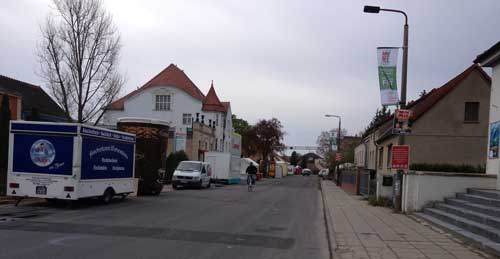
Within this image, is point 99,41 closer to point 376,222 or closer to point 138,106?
point 376,222

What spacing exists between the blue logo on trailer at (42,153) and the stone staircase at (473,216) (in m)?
11.7

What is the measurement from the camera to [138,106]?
67438 millimetres

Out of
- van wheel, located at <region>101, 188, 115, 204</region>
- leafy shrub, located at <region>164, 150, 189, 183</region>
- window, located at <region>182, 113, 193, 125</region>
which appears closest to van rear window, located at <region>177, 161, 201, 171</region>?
leafy shrub, located at <region>164, 150, 189, 183</region>

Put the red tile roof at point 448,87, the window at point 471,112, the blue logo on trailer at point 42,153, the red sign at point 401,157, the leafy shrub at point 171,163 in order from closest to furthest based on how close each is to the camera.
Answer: the blue logo on trailer at point 42,153, the red sign at point 401,157, the red tile roof at point 448,87, the window at point 471,112, the leafy shrub at point 171,163

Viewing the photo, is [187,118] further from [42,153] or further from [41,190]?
[41,190]

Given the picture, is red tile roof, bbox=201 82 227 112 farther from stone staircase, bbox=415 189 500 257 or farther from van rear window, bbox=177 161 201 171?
stone staircase, bbox=415 189 500 257

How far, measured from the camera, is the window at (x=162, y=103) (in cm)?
6719

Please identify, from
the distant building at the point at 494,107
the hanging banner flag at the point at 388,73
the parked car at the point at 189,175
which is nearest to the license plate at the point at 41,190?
the hanging banner flag at the point at 388,73

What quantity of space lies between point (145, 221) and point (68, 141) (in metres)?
4.62

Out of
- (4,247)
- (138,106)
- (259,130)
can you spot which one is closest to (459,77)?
(4,247)

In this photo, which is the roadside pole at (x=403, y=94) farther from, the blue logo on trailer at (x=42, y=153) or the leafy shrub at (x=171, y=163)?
the leafy shrub at (x=171, y=163)

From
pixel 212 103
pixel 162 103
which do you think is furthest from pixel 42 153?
pixel 212 103

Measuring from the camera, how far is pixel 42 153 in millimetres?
17344

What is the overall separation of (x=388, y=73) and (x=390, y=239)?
289 inches
